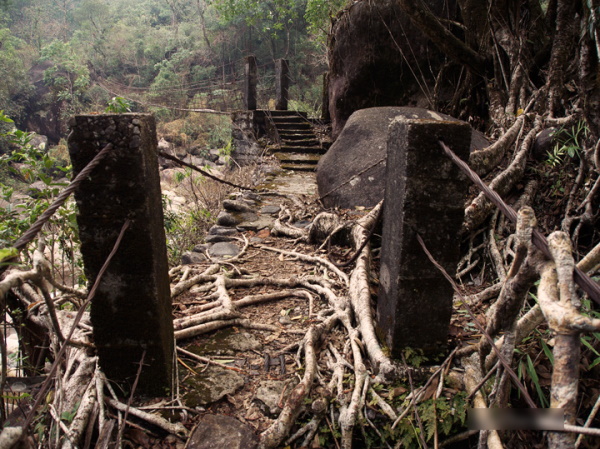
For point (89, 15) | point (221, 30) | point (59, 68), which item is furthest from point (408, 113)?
point (89, 15)

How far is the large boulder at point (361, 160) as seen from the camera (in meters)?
4.45

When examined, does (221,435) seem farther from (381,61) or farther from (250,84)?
(250,84)

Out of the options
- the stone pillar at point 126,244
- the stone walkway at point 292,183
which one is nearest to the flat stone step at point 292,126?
the stone walkway at point 292,183

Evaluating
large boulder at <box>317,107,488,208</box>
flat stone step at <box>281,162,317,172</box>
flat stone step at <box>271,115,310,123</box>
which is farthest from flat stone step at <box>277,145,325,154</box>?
large boulder at <box>317,107,488,208</box>

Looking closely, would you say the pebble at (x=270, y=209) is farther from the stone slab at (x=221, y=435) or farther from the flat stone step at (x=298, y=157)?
the stone slab at (x=221, y=435)

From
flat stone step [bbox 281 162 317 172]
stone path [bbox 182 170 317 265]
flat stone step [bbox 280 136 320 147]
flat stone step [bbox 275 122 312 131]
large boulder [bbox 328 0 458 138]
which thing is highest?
large boulder [bbox 328 0 458 138]

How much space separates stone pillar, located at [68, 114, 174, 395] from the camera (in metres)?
1.57

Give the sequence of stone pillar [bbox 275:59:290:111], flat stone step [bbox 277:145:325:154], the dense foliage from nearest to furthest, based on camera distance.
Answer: flat stone step [bbox 277:145:325:154] → stone pillar [bbox 275:59:290:111] → the dense foliage

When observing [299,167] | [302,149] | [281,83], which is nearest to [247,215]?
[299,167]

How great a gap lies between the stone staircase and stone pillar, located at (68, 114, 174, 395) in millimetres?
6513

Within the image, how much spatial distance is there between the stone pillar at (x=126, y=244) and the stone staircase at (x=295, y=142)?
21.4ft

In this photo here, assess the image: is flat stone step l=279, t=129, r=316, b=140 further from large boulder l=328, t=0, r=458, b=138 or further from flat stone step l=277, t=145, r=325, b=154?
large boulder l=328, t=0, r=458, b=138

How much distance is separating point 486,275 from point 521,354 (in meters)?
1.20

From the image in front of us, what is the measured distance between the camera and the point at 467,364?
77.6 inches
